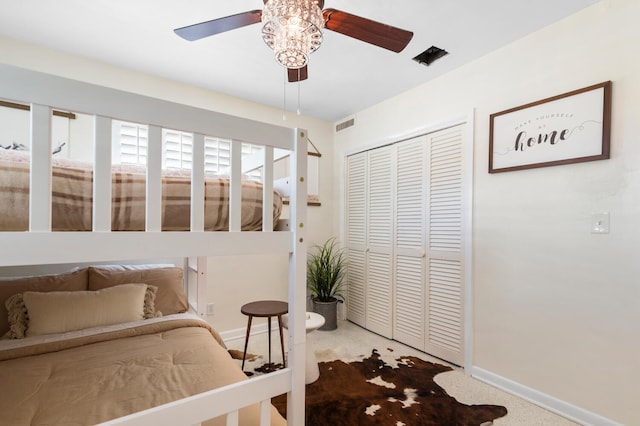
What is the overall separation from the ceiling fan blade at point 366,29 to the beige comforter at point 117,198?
0.88 metres

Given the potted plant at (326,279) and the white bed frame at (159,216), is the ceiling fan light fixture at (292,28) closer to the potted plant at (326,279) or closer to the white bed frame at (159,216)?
the white bed frame at (159,216)

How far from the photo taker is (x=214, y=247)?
988 millimetres

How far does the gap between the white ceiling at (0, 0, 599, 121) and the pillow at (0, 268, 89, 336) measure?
5.30ft

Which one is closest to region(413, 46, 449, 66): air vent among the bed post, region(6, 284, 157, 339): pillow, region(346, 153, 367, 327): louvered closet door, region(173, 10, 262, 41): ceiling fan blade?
region(346, 153, 367, 327): louvered closet door

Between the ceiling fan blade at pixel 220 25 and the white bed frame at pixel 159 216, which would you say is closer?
the white bed frame at pixel 159 216

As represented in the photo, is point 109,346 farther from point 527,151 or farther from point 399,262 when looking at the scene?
point 527,151

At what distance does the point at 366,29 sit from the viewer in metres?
1.43

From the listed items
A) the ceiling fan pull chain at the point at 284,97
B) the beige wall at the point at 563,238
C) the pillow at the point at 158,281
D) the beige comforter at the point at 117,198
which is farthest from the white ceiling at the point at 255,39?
the pillow at the point at 158,281

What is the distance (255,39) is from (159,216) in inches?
65.7

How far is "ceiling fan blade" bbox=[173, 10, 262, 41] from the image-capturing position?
1.39 m

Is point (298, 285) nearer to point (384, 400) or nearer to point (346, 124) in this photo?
point (384, 400)

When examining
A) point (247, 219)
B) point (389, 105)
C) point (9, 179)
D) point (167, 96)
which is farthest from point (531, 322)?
point (167, 96)

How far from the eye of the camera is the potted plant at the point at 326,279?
10.6 feet

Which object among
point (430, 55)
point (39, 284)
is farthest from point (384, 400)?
point (430, 55)
